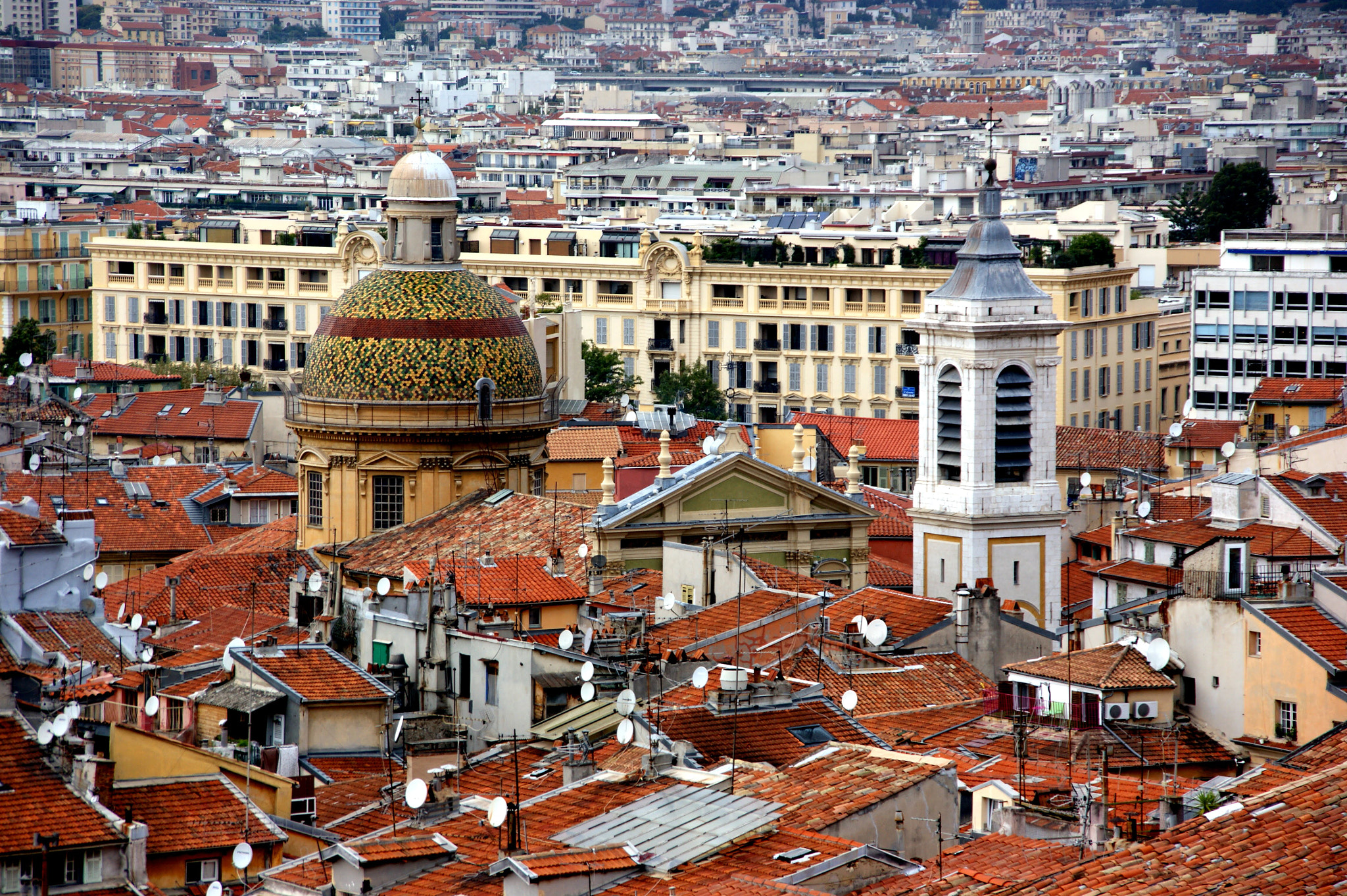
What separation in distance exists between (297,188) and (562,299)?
54083 millimetres

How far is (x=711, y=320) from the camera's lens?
129 metres

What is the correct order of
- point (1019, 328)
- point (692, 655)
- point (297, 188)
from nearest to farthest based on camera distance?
point (692, 655) < point (1019, 328) < point (297, 188)

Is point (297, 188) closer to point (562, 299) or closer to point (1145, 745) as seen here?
point (562, 299)

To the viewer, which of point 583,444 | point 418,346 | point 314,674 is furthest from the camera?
point 583,444

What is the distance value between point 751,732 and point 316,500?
88.7 ft

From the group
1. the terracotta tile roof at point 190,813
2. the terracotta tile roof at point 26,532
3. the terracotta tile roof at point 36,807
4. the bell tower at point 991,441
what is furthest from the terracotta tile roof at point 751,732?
the bell tower at point 991,441

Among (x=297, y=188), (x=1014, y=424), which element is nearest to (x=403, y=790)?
(x=1014, y=424)

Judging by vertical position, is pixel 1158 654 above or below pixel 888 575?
above

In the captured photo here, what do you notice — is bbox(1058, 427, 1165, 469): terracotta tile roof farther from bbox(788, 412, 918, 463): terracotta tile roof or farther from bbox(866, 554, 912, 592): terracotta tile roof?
bbox(866, 554, 912, 592): terracotta tile roof

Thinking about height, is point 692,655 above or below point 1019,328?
below

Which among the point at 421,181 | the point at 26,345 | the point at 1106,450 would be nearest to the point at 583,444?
the point at 421,181

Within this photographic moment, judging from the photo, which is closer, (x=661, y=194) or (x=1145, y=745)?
(x=1145, y=745)

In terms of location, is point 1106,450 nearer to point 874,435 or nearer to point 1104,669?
point 874,435

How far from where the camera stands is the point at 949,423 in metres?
54.3
